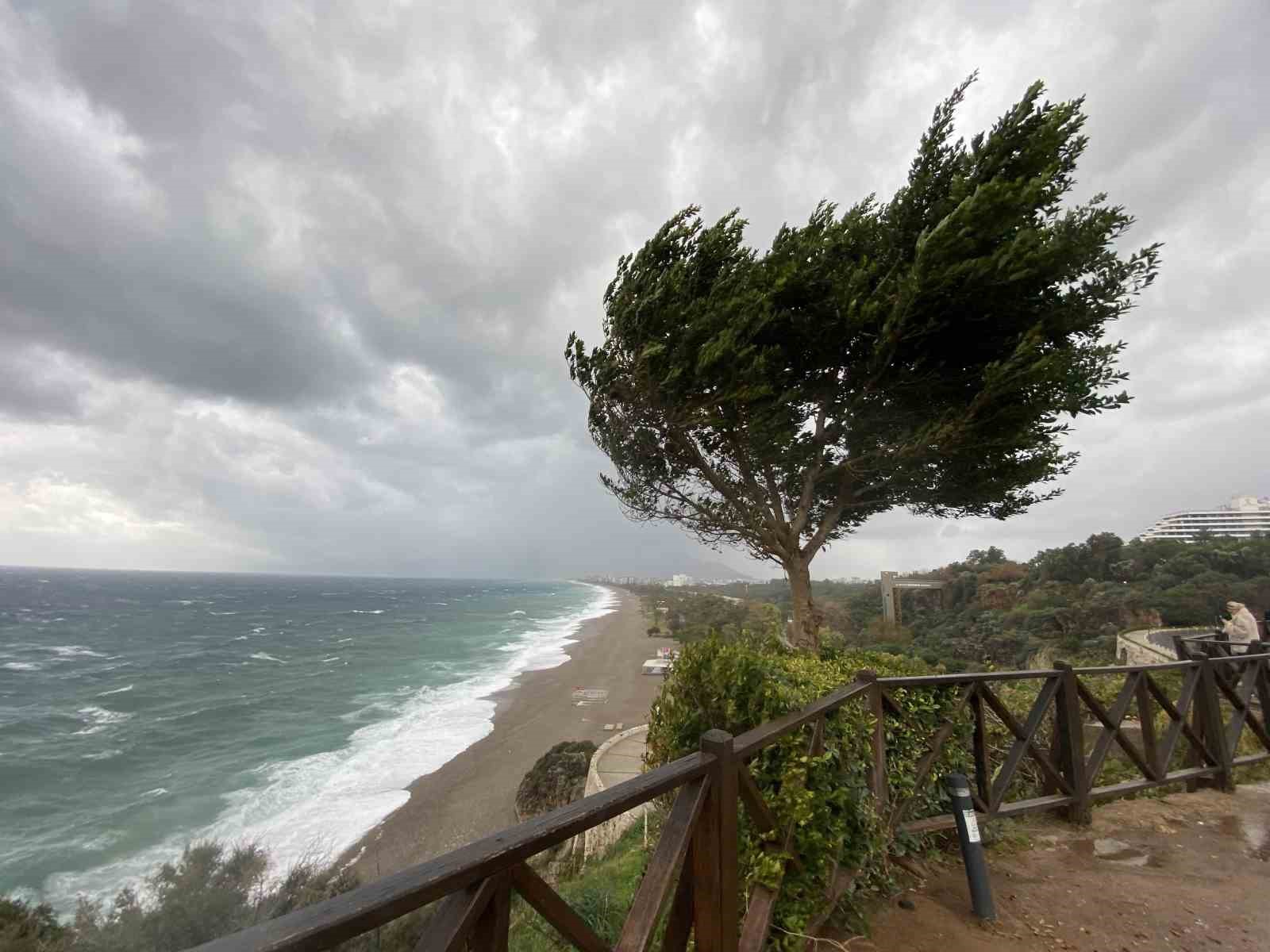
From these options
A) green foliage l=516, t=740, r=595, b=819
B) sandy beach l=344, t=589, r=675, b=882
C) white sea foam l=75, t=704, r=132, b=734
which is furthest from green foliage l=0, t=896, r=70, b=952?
white sea foam l=75, t=704, r=132, b=734

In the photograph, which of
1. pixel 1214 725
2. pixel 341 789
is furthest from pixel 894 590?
pixel 1214 725

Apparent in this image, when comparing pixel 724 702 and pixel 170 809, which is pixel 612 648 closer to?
pixel 170 809

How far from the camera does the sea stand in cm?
1722

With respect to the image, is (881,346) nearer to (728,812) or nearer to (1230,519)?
(728,812)

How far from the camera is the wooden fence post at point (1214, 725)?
18.9 ft

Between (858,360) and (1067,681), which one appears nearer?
(1067,681)

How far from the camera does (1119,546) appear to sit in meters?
45.2

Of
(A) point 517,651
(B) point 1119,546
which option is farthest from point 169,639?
(B) point 1119,546

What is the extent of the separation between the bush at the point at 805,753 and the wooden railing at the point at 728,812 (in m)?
0.09

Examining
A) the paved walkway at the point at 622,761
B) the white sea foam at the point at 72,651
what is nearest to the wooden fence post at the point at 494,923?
the paved walkway at the point at 622,761

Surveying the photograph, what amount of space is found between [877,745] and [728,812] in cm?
192

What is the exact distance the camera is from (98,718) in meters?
31.0

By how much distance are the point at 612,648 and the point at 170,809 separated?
137 feet

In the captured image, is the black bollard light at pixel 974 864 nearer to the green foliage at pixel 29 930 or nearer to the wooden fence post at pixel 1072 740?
the wooden fence post at pixel 1072 740
